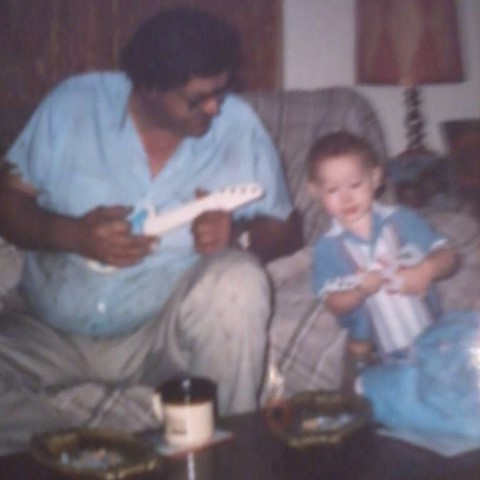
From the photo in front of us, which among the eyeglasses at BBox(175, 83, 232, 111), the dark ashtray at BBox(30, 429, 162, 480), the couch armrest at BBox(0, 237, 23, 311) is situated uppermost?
the eyeglasses at BBox(175, 83, 232, 111)

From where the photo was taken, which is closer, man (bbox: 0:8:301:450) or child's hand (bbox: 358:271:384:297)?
man (bbox: 0:8:301:450)

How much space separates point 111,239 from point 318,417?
0.39 metres

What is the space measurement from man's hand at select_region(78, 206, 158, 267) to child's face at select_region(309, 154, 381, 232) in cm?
30

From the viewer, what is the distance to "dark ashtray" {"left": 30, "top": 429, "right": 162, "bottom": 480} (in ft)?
3.61

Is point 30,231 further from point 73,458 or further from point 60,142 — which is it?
point 73,458

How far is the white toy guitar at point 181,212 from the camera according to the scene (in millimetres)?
1401

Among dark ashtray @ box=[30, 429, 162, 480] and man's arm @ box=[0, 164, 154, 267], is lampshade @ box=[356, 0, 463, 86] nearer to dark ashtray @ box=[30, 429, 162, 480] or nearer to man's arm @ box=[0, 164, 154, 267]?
man's arm @ box=[0, 164, 154, 267]

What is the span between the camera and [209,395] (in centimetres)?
126

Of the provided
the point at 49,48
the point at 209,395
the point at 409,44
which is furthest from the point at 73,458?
the point at 409,44

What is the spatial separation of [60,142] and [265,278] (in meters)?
0.36

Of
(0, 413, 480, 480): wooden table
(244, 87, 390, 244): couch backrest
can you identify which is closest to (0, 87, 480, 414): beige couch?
(244, 87, 390, 244): couch backrest

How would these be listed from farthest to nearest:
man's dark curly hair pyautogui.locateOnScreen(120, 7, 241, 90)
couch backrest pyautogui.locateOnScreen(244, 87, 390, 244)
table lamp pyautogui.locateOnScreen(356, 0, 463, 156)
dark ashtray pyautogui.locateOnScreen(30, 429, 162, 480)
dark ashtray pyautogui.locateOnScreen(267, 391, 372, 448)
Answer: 1. table lamp pyautogui.locateOnScreen(356, 0, 463, 156)
2. couch backrest pyautogui.locateOnScreen(244, 87, 390, 244)
3. man's dark curly hair pyautogui.locateOnScreen(120, 7, 241, 90)
4. dark ashtray pyautogui.locateOnScreen(267, 391, 372, 448)
5. dark ashtray pyautogui.locateOnScreen(30, 429, 162, 480)

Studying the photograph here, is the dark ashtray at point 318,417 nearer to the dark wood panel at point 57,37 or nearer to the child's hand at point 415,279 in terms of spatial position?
the child's hand at point 415,279

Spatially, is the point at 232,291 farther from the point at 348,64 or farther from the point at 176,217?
the point at 348,64
